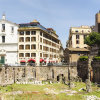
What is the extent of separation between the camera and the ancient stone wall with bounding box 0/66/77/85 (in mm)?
46281

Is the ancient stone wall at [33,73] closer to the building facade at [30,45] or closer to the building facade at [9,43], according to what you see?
the building facade at [30,45]

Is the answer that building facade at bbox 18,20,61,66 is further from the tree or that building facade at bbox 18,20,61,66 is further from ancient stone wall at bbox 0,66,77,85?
the tree

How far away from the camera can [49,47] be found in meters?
69.6

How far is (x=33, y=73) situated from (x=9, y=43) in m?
15.3

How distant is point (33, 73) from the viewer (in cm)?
5228

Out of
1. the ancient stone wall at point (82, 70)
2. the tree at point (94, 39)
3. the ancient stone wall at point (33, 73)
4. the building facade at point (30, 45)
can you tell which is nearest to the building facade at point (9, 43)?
the building facade at point (30, 45)

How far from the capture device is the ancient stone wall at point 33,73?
1822 inches

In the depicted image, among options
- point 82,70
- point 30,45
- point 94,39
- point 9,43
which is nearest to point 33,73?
point 30,45

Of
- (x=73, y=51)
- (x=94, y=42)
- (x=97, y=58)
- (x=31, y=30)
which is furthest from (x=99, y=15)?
(x=31, y=30)

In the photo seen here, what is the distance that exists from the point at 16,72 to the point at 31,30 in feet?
55.3

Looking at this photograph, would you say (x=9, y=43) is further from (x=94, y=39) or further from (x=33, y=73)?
(x=94, y=39)

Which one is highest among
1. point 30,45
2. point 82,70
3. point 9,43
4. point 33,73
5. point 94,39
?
point 94,39

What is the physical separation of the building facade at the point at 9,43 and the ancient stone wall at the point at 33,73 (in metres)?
9.36

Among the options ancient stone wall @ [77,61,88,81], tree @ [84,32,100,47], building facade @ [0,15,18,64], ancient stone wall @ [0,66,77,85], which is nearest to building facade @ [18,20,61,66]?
building facade @ [0,15,18,64]
